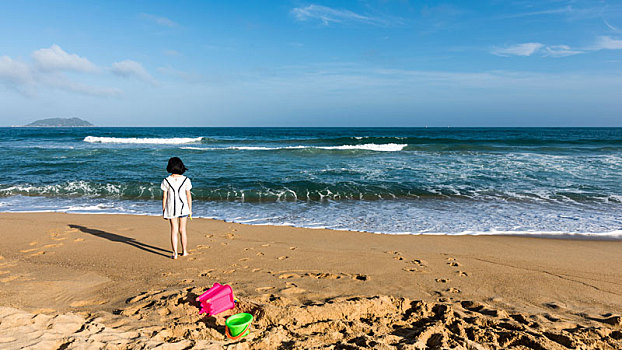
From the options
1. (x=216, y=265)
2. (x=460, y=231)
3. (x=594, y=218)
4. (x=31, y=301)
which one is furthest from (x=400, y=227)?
(x=31, y=301)

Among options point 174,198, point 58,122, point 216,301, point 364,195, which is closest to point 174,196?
point 174,198

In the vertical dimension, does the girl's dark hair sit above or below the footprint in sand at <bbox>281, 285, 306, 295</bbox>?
above

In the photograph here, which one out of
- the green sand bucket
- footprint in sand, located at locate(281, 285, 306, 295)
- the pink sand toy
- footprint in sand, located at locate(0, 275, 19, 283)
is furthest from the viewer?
footprint in sand, located at locate(0, 275, 19, 283)

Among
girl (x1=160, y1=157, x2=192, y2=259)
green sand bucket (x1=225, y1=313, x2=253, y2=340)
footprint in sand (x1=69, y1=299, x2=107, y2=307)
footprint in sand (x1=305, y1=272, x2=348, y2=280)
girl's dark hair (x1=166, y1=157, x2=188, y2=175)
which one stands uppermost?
girl's dark hair (x1=166, y1=157, x2=188, y2=175)

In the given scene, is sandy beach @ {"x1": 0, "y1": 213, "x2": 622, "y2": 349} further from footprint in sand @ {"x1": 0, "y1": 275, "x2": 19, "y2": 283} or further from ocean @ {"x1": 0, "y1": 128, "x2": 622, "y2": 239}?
ocean @ {"x1": 0, "y1": 128, "x2": 622, "y2": 239}

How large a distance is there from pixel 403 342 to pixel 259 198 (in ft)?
25.8

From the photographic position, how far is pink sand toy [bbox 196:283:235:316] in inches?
131

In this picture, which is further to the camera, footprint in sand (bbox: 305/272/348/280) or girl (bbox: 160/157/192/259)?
girl (bbox: 160/157/192/259)

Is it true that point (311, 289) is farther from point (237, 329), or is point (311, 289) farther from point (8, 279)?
point (8, 279)

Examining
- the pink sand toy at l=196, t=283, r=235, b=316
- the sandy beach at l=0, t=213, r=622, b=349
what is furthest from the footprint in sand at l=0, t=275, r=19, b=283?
the pink sand toy at l=196, t=283, r=235, b=316

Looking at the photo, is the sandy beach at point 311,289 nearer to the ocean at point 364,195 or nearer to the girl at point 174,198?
the girl at point 174,198

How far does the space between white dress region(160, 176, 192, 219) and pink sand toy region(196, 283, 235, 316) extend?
79.9 inches

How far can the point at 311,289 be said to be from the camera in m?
4.07

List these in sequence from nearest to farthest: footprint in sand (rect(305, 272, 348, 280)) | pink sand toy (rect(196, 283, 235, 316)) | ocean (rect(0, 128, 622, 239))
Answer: pink sand toy (rect(196, 283, 235, 316))
footprint in sand (rect(305, 272, 348, 280))
ocean (rect(0, 128, 622, 239))
